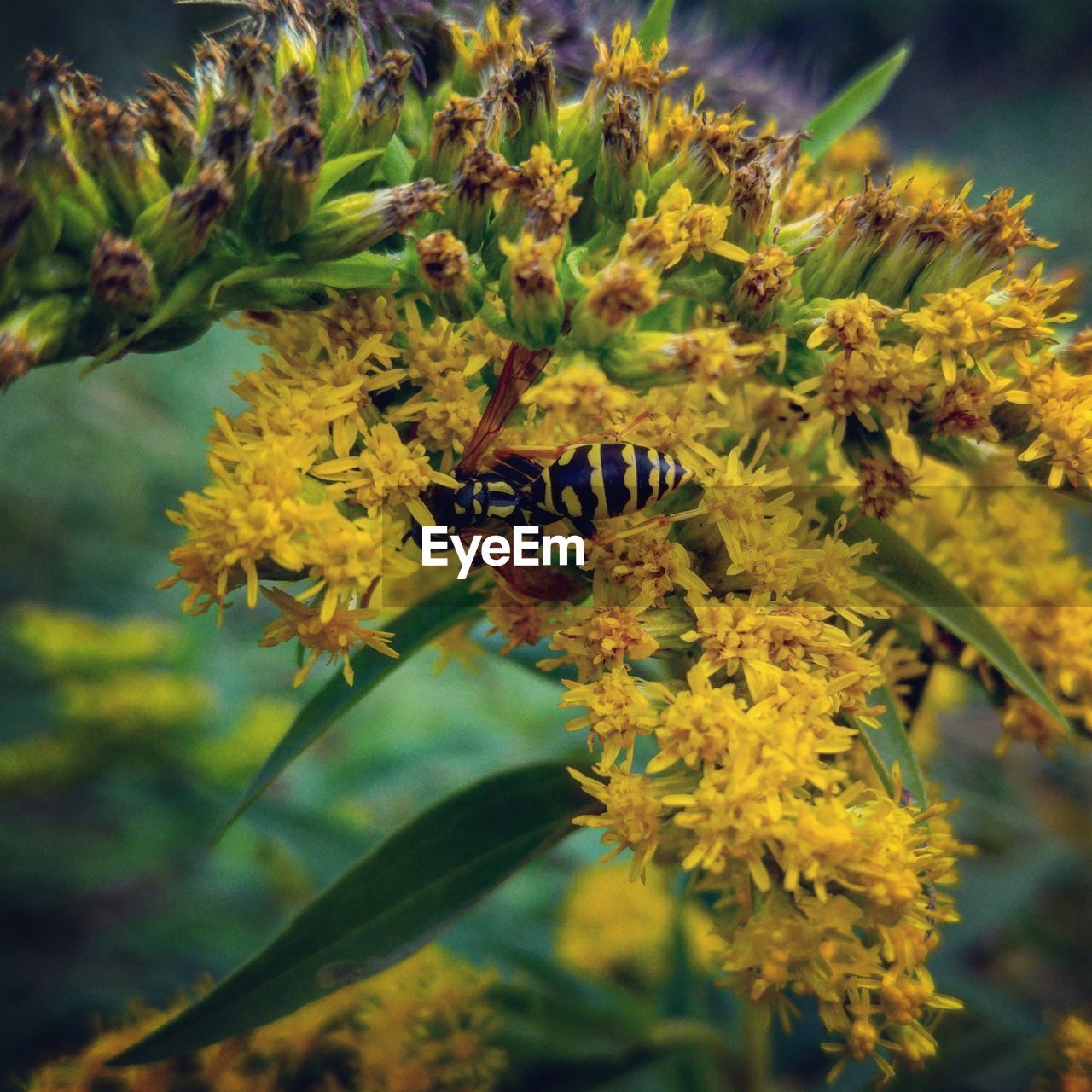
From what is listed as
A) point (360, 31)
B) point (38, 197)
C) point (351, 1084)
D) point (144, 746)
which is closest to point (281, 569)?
point (38, 197)

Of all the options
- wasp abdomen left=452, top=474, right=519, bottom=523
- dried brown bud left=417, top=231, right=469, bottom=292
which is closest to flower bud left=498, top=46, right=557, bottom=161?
dried brown bud left=417, top=231, right=469, bottom=292

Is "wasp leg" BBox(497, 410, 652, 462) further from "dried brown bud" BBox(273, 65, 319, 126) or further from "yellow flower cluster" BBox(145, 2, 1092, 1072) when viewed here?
"dried brown bud" BBox(273, 65, 319, 126)

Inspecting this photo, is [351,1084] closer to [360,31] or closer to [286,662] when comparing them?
[286,662]

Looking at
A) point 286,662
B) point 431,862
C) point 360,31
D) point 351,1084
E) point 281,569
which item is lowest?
point 286,662

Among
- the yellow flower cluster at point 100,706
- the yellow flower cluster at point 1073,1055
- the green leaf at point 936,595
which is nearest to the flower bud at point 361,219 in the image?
the green leaf at point 936,595

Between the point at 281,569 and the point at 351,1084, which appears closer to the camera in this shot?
the point at 281,569

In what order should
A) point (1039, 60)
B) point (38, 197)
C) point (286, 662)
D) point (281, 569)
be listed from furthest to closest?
point (1039, 60) < point (286, 662) < point (281, 569) < point (38, 197)

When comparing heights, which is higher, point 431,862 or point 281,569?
point 281,569

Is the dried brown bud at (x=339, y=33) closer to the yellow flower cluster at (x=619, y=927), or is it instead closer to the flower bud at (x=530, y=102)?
the flower bud at (x=530, y=102)
